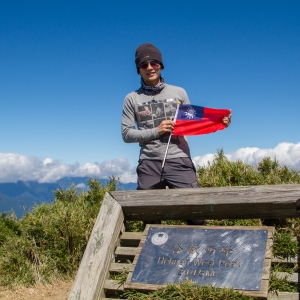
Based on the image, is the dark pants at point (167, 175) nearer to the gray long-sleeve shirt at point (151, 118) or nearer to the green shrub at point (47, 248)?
the gray long-sleeve shirt at point (151, 118)

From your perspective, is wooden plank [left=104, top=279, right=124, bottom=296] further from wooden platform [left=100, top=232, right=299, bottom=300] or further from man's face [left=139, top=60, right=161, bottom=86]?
man's face [left=139, top=60, right=161, bottom=86]

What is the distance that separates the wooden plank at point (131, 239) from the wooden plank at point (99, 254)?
0.26ft

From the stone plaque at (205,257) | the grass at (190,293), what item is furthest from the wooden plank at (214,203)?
the grass at (190,293)

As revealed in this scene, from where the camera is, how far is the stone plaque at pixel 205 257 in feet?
11.1

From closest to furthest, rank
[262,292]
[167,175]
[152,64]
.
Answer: [262,292]
[167,175]
[152,64]

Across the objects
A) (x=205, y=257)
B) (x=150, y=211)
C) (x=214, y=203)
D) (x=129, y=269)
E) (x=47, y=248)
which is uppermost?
(x=214, y=203)

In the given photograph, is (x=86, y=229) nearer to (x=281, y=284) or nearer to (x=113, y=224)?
(x=113, y=224)

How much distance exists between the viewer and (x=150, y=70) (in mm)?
4738

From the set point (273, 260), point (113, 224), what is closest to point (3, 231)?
point (113, 224)

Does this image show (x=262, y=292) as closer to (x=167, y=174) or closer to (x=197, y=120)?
(x=167, y=174)

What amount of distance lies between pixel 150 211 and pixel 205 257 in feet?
3.05

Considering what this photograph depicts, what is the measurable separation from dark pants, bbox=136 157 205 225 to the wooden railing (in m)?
0.31

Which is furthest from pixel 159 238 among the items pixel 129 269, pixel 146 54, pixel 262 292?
pixel 146 54

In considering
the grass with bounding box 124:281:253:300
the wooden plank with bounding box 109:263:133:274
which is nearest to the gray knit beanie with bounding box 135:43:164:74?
the wooden plank with bounding box 109:263:133:274
